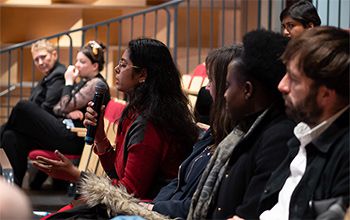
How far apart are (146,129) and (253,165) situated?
871mm

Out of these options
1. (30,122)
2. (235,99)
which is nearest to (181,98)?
(235,99)

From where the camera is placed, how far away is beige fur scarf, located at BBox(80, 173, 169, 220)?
9.20 ft

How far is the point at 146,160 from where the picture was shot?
3.25 meters

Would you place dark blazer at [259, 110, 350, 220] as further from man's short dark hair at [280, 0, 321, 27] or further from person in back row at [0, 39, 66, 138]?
person in back row at [0, 39, 66, 138]

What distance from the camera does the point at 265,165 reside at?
2.46 meters

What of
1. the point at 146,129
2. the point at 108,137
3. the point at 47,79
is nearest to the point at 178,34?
the point at 47,79

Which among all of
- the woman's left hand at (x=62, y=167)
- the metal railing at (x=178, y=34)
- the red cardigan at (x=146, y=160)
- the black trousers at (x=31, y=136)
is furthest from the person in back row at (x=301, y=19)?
the metal railing at (x=178, y=34)

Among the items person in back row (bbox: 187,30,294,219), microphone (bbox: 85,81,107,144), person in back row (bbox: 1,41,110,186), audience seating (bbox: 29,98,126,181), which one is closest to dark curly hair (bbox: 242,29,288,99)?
person in back row (bbox: 187,30,294,219)

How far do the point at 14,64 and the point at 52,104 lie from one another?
9.07 feet

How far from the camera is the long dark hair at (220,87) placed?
2834 mm

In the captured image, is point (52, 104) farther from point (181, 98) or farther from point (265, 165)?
point (265, 165)

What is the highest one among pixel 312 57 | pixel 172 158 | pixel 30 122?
pixel 312 57

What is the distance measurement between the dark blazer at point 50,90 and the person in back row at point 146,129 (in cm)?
333

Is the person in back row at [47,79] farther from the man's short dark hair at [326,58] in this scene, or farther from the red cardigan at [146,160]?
the man's short dark hair at [326,58]
